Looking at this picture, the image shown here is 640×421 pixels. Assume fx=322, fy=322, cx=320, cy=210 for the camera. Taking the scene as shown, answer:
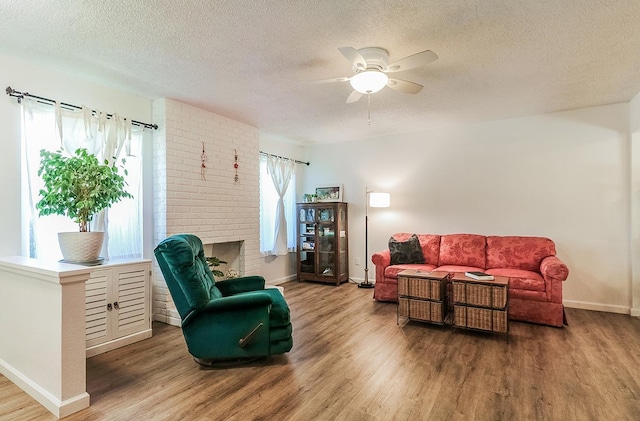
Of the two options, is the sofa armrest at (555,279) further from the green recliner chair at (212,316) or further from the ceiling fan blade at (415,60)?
the green recliner chair at (212,316)

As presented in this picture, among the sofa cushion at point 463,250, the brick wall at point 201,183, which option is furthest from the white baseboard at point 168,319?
the sofa cushion at point 463,250

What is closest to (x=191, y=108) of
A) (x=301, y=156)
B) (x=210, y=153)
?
(x=210, y=153)

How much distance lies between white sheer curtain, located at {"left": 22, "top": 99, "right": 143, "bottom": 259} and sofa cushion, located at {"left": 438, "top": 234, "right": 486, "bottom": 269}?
12.5 feet

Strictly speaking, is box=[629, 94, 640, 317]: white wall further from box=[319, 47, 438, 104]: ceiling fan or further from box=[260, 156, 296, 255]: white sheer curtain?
box=[260, 156, 296, 255]: white sheer curtain

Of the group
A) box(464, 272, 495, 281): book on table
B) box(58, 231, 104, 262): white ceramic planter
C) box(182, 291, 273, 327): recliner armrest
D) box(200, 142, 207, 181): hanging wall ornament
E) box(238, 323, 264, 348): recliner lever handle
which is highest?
box(200, 142, 207, 181): hanging wall ornament

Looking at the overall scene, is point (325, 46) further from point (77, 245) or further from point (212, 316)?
point (77, 245)

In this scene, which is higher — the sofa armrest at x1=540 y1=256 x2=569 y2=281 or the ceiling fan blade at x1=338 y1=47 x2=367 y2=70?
the ceiling fan blade at x1=338 y1=47 x2=367 y2=70

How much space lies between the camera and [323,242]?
5.48m

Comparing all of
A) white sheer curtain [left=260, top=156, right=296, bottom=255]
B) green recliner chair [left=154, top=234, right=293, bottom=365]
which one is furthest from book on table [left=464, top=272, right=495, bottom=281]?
white sheer curtain [left=260, top=156, right=296, bottom=255]

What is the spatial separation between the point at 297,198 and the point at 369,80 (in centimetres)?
366

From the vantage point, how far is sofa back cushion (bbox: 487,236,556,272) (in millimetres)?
3871

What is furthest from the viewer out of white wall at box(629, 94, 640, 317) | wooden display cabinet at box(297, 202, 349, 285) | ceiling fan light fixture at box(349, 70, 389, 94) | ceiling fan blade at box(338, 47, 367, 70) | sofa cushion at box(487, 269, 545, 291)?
wooden display cabinet at box(297, 202, 349, 285)

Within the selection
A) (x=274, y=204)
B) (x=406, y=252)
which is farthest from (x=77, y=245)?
(x=406, y=252)

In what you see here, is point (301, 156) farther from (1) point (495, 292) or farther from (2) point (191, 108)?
(1) point (495, 292)
